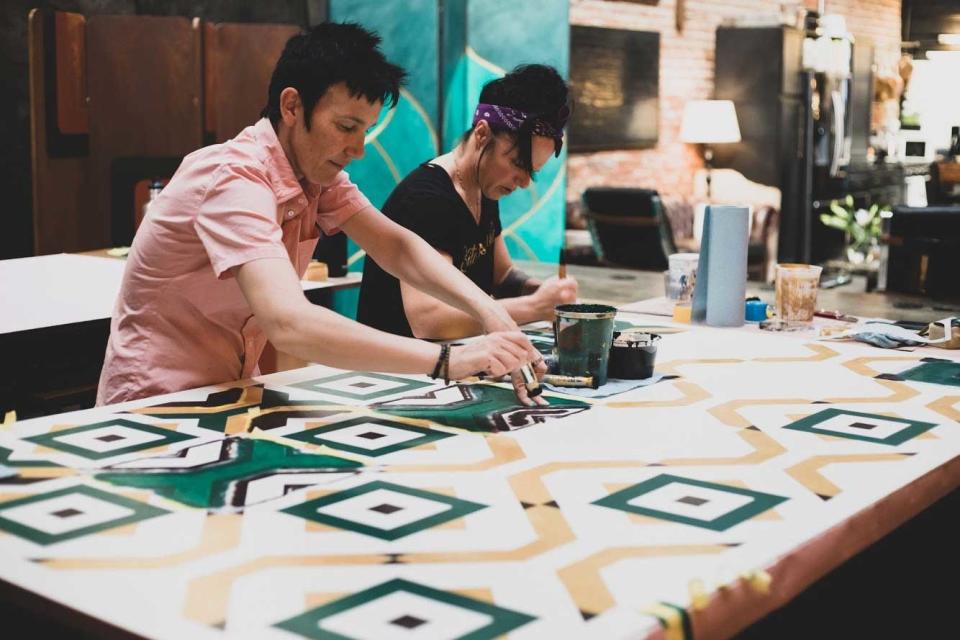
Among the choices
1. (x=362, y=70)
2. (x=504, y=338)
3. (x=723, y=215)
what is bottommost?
(x=504, y=338)

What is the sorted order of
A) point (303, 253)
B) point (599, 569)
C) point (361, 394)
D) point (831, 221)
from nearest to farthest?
point (599, 569), point (361, 394), point (303, 253), point (831, 221)

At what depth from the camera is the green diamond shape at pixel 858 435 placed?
5.98ft

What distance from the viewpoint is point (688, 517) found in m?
1.42

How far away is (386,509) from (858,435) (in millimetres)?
832

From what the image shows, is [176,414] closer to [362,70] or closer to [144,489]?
[144,489]

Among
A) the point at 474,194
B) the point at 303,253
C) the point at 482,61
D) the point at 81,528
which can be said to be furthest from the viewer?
the point at 482,61

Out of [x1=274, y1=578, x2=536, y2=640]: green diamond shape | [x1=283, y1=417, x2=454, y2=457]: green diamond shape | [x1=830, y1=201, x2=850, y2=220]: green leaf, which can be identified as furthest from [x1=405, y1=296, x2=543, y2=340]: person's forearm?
[x1=830, y1=201, x2=850, y2=220]: green leaf

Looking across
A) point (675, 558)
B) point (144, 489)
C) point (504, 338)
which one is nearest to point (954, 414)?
point (504, 338)

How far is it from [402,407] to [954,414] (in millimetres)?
965

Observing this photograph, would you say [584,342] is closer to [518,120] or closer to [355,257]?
[518,120]

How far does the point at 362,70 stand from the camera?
6.97 ft

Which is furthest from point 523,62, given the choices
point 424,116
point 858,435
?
point 858,435

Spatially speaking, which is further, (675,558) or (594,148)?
(594,148)

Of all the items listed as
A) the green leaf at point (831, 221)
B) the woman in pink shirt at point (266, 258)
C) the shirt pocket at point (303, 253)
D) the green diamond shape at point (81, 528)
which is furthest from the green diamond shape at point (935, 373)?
the green leaf at point (831, 221)
